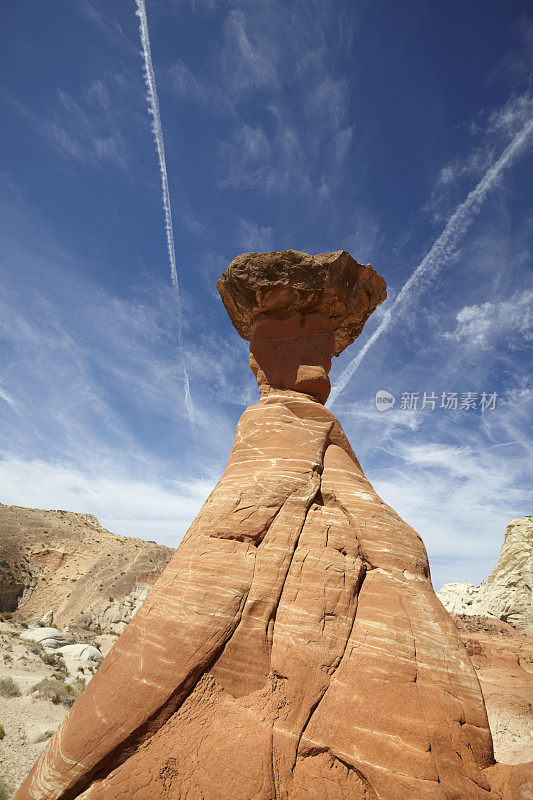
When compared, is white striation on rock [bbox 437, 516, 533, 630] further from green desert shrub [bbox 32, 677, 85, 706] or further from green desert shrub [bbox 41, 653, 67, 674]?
green desert shrub [bbox 41, 653, 67, 674]

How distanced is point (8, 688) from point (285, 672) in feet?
57.2

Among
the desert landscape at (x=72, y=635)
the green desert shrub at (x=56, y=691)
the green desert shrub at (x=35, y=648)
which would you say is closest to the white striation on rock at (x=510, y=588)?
the desert landscape at (x=72, y=635)

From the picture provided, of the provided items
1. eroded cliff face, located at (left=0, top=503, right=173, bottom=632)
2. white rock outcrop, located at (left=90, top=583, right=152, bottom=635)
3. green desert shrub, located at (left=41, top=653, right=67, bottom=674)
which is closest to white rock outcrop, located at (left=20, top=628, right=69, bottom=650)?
green desert shrub, located at (left=41, top=653, right=67, bottom=674)

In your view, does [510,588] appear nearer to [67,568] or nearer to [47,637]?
[47,637]

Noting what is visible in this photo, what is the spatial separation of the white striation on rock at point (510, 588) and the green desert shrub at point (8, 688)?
106 feet

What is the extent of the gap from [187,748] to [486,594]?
36.0 metres

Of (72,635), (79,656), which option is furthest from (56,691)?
(72,635)

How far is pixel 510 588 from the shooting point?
98.2 ft

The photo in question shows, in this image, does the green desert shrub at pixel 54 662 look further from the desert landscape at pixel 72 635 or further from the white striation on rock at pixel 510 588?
the white striation on rock at pixel 510 588

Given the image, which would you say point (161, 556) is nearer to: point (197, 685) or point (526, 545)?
point (526, 545)

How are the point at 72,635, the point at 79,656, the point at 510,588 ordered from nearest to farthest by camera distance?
the point at 79,656 → the point at 510,588 → the point at 72,635

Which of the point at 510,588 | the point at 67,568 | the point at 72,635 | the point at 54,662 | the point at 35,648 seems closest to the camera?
the point at 54,662

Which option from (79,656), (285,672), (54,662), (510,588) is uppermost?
(510,588)

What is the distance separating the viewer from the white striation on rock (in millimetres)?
28422
